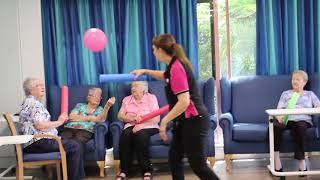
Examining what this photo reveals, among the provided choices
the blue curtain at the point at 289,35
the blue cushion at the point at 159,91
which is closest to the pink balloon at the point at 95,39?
the blue cushion at the point at 159,91

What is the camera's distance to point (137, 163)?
15.7 ft

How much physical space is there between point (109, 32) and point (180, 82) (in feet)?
7.78

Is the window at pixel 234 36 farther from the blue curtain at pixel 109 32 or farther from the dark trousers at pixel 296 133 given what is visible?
the dark trousers at pixel 296 133

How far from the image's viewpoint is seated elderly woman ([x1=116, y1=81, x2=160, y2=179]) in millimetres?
4461

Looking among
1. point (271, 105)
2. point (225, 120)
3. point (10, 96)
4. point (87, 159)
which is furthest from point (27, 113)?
point (271, 105)

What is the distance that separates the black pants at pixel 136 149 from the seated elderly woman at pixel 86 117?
360 mm

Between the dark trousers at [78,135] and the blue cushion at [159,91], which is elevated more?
the blue cushion at [159,91]

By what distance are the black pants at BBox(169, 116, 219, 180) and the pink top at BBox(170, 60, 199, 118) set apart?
53 mm

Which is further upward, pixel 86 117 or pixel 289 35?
pixel 289 35

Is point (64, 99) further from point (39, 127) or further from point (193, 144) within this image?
point (193, 144)

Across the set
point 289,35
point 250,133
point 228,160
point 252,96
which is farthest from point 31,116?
point 289,35

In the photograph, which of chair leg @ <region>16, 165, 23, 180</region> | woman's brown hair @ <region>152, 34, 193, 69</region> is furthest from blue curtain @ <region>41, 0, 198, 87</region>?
woman's brown hair @ <region>152, 34, 193, 69</region>

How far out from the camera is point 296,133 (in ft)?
14.0

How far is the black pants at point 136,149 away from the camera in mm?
4453
